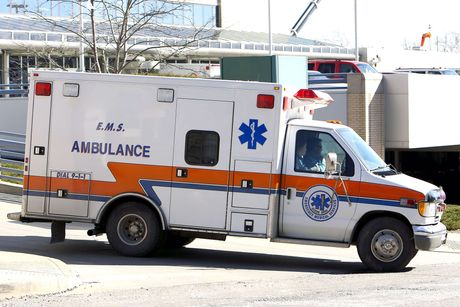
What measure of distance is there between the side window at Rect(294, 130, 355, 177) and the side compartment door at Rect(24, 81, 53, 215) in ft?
12.0

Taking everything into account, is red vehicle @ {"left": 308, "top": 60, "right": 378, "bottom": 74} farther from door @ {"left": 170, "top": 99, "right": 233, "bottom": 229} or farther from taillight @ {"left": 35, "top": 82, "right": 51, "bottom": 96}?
taillight @ {"left": 35, "top": 82, "right": 51, "bottom": 96}

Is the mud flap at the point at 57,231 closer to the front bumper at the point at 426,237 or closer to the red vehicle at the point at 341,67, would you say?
the front bumper at the point at 426,237

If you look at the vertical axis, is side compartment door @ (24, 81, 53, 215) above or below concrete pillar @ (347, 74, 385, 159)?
below

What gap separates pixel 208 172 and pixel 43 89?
2726 mm

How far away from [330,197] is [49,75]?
4.45m

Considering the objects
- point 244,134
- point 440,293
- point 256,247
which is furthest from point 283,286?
point 256,247

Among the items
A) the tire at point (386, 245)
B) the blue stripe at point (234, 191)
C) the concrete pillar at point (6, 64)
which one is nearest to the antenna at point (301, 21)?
the concrete pillar at point (6, 64)

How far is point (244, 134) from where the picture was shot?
1291cm

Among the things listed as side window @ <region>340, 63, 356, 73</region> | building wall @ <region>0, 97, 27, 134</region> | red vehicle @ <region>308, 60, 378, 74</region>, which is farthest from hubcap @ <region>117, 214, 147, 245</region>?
side window @ <region>340, 63, 356, 73</region>

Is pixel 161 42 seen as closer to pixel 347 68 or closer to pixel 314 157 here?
pixel 347 68

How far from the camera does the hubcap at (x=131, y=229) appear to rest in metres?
13.3

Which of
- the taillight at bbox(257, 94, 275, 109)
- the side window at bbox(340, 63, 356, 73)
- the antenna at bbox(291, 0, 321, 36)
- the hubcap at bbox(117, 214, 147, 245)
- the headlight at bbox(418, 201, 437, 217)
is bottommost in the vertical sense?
the hubcap at bbox(117, 214, 147, 245)

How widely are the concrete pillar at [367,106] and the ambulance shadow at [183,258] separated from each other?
1260 centimetres

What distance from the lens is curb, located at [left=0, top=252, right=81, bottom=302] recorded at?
10.0 meters
